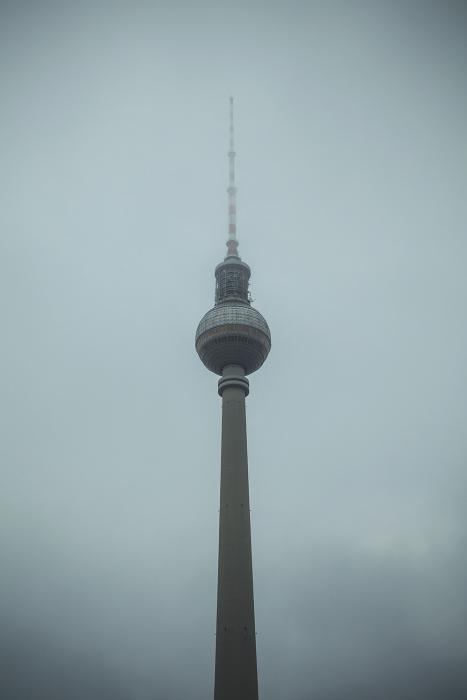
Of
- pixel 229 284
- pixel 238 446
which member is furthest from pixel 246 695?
pixel 229 284

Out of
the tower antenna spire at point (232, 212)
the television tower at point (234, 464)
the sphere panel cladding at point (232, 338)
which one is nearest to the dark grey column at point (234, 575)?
the television tower at point (234, 464)

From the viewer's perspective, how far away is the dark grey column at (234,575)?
46.8 metres

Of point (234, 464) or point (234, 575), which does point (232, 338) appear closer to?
point (234, 464)

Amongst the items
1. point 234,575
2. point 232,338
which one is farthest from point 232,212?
point 234,575

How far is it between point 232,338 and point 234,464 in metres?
16.1

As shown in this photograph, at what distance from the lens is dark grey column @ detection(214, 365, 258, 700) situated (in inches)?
1843

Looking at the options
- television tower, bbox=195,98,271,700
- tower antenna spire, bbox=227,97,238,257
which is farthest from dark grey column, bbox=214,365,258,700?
tower antenna spire, bbox=227,97,238,257

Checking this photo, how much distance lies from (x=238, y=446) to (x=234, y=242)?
3473cm

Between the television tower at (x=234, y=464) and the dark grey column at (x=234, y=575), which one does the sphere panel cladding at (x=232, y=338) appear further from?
the dark grey column at (x=234, y=575)

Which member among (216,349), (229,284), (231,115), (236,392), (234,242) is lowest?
(236,392)

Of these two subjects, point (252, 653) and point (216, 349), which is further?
point (216, 349)

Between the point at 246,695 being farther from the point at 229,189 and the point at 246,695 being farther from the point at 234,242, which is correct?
the point at 229,189

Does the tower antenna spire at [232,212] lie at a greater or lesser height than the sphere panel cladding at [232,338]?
greater

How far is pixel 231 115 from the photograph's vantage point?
89.2m
